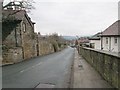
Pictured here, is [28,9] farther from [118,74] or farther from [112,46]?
[118,74]

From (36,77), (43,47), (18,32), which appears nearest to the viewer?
(36,77)

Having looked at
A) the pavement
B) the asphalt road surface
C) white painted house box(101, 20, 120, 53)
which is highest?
white painted house box(101, 20, 120, 53)

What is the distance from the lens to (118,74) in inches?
304

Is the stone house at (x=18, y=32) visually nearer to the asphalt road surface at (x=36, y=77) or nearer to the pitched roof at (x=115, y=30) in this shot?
the asphalt road surface at (x=36, y=77)

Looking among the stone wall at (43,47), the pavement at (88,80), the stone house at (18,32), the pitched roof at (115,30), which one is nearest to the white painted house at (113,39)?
the pitched roof at (115,30)

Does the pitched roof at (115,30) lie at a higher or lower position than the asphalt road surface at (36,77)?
higher

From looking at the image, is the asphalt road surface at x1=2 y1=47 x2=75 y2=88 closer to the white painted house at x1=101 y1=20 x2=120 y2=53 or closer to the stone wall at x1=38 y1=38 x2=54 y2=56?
the white painted house at x1=101 y1=20 x2=120 y2=53

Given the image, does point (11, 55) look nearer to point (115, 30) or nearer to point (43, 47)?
point (115, 30)

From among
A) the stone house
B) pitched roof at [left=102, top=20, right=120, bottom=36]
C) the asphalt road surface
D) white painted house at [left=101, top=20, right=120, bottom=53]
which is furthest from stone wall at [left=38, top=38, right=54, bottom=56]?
the asphalt road surface

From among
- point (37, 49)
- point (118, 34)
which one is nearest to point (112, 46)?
point (118, 34)

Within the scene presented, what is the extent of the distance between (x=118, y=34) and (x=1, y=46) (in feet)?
57.6

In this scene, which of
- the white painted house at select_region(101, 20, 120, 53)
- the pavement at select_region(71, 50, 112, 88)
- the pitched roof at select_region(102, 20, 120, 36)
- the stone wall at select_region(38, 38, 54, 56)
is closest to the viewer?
the pavement at select_region(71, 50, 112, 88)

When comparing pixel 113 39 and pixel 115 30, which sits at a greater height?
pixel 115 30

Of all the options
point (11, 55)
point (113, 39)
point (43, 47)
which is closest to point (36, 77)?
point (11, 55)
